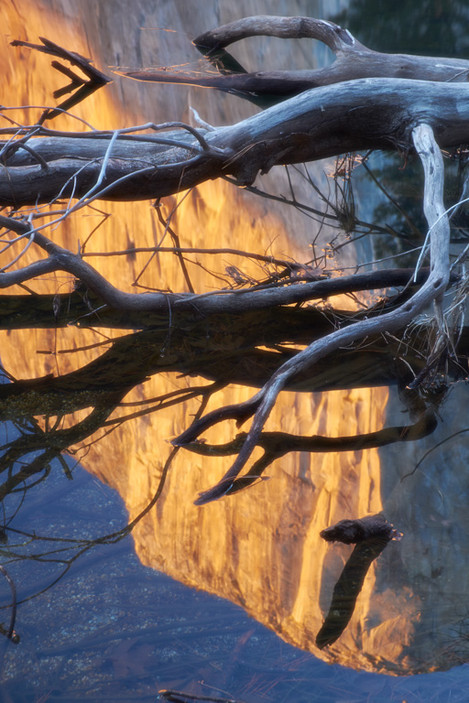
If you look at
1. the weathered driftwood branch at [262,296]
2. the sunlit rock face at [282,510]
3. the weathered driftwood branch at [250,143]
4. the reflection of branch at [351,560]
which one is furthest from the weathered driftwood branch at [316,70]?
the reflection of branch at [351,560]

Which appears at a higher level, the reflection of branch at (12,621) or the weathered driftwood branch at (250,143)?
the weathered driftwood branch at (250,143)

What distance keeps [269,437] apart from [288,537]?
1.52ft

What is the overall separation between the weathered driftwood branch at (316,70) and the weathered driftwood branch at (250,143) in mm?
481

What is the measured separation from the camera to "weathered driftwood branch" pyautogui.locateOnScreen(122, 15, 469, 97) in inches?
146

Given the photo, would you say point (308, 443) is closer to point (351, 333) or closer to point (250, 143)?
A: point (351, 333)

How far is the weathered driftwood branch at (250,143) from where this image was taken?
8.74 feet

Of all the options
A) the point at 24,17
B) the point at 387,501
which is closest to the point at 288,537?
the point at 387,501

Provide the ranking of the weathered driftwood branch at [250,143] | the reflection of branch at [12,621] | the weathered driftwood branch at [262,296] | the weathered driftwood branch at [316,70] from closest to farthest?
the reflection of branch at [12,621]
the weathered driftwood branch at [250,143]
the weathered driftwood branch at [262,296]
the weathered driftwood branch at [316,70]

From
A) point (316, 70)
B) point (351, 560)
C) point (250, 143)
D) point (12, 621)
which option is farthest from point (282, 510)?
point (316, 70)

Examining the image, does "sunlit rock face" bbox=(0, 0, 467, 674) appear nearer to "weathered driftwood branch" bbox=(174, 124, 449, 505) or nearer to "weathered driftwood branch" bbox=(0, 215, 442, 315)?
"weathered driftwood branch" bbox=(174, 124, 449, 505)

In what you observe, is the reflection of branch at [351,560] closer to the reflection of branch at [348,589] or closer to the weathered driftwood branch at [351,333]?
the reflection of branch at [348,589]

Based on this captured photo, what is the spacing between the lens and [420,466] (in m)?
2.14

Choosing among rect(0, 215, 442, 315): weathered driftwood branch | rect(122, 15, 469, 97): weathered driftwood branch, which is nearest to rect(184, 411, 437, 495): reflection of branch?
rect(0, 215, 442, 315): weathered driftwood branch

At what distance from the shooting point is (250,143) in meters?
2.68
